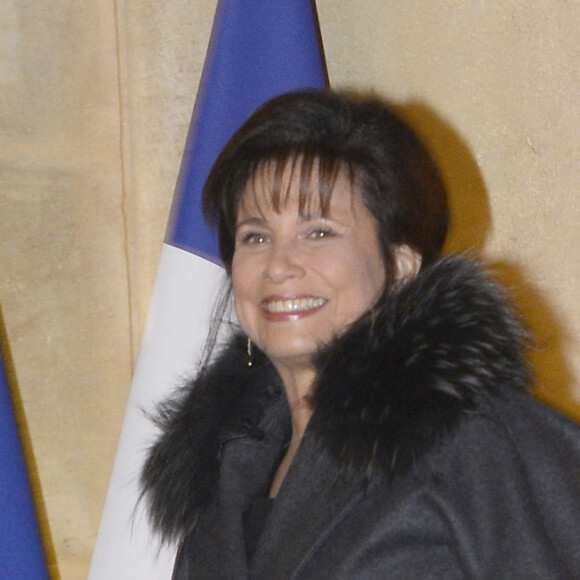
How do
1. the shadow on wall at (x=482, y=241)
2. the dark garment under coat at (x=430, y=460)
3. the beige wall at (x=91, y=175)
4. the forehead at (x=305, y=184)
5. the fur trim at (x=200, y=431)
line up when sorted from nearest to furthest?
the dark garment under coat at (x=430, y=460) → the forehead at (x=305, y=184) → the fur trim at (x=200, y=431) → the shadow on wall at (x=482, y=241) → the beige wall at (x=91, y=175)

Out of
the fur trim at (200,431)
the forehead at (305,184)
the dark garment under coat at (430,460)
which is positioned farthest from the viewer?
the fur trim at (200,431)

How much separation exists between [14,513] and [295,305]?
77 cm

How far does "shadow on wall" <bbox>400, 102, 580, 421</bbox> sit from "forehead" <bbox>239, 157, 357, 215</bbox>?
0.45 meters

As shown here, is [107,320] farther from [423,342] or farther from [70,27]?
[423,342]

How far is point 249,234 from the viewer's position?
1.38 meters

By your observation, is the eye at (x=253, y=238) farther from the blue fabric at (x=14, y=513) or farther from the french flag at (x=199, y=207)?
the blue fabric at (x=14, y=513)

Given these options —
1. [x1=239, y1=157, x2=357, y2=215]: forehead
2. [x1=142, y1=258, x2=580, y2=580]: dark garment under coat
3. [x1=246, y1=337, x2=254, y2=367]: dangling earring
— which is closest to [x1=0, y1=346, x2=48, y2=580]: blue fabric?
[x1=246, y1=337, x2=254, y2=367]: dangling earring

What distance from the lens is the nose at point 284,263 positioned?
130cm

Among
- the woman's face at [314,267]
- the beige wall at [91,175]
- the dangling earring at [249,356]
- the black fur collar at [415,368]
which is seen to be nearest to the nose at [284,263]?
the woman's face at [314,267]

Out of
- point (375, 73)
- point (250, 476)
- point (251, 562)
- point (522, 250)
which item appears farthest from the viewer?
point (375, 73)

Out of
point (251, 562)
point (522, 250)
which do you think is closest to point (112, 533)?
point (251, 562)

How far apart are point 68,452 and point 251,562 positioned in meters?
1.01

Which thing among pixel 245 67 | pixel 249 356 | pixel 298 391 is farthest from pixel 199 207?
pixel 298 391

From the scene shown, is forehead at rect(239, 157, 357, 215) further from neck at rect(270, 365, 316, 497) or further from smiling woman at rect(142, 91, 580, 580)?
neck at rect(270, 365, 316, 497)
